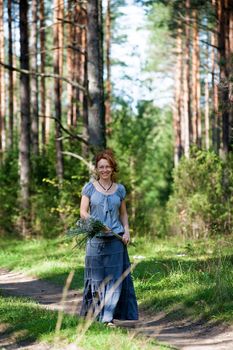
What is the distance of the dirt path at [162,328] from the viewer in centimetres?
808

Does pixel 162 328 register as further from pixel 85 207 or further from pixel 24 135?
pixel 24 135

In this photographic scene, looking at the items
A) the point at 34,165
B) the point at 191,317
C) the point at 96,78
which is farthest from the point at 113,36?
the point at 191,317

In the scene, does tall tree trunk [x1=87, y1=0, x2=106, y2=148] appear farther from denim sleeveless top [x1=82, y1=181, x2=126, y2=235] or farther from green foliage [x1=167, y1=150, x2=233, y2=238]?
denim sleeveless top [x1=82, y1=181, x2=126, y2=235]

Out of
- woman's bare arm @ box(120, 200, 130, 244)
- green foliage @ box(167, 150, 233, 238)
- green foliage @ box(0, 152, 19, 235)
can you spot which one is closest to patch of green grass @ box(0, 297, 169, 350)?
woman's bare arm @ box(120, 200, 130, 244)

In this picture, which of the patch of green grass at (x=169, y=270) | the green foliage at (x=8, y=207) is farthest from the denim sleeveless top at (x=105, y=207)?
the green foliage at (x=8, y=207)

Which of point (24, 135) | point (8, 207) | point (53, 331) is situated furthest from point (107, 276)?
point (8, 207)

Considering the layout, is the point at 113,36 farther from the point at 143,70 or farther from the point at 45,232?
the point at 45,232

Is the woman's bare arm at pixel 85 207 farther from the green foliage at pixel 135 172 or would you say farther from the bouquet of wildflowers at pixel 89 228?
the green foliage at pixel 135 172

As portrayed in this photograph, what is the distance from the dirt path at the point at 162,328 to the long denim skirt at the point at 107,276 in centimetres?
29

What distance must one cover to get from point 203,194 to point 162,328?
37.6 feet

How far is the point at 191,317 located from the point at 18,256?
28.4 feet

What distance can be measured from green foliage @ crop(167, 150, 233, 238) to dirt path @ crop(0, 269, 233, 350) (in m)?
7.93

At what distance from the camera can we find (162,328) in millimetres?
9500

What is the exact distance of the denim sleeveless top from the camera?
8.84 m
